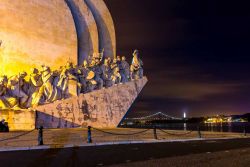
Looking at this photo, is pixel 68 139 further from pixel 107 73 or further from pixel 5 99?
pixel 107 73

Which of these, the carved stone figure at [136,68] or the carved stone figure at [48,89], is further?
the carved stone figure at [136,68]

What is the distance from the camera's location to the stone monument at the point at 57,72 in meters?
17.4

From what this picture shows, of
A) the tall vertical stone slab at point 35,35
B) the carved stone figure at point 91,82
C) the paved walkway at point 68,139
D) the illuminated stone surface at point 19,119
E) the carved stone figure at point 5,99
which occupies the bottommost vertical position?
the paved walkway at point 68,139

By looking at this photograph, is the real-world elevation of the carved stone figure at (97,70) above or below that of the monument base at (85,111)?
A: above

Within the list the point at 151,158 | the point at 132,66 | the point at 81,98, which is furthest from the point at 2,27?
the point at 151,158

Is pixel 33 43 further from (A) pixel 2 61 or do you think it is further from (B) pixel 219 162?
(B) pixel 219 162

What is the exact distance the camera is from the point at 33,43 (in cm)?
1959

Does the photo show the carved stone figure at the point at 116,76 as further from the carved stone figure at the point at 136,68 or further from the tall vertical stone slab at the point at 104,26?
the tall vertical stone slab at the point at 104,26

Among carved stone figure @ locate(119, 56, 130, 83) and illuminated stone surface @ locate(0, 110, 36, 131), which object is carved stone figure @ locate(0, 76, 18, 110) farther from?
carved stone figure @ locate(119, 56, 130, 83)

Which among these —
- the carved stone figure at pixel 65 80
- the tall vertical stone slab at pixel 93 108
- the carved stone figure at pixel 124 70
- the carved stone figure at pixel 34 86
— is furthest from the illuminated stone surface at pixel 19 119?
the carved stone figure at pixel 124 70

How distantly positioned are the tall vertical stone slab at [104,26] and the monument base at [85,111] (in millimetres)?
4369

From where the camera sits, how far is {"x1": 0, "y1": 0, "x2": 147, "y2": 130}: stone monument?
17.4 metres

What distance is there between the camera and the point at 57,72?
61.9 ft

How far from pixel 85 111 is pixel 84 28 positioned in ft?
23.2
